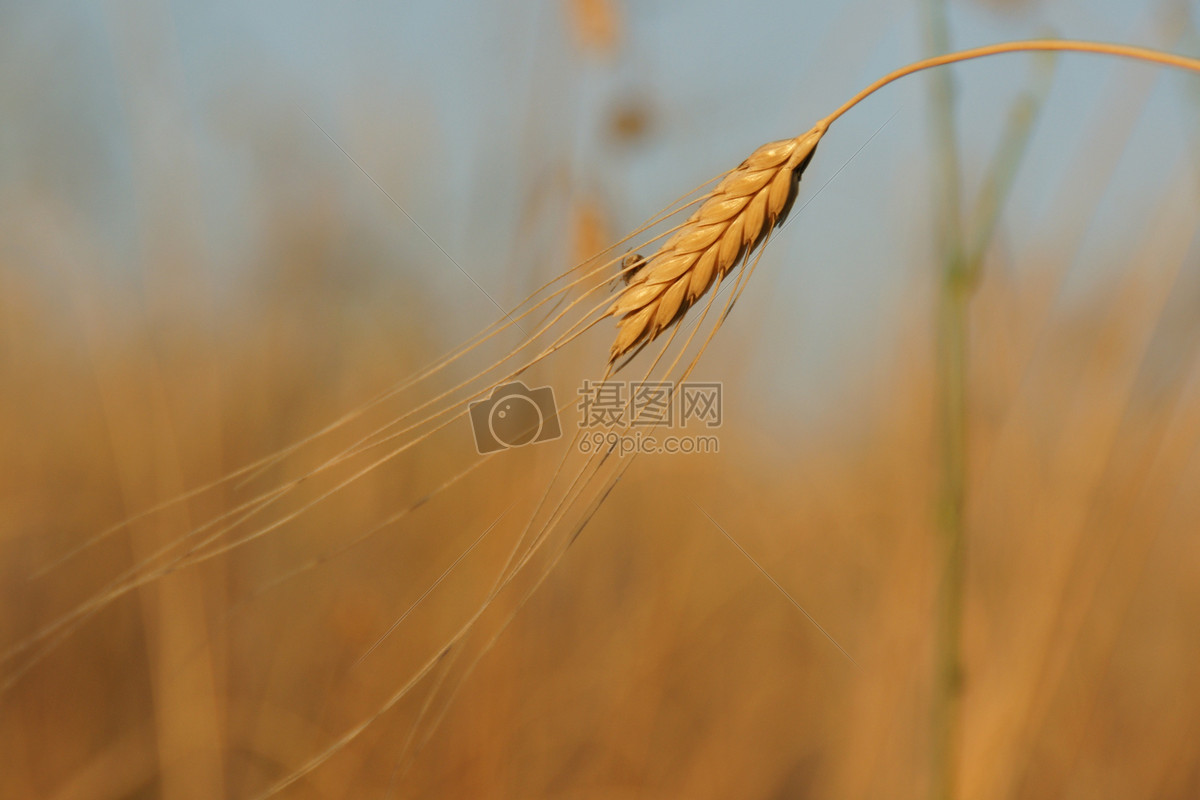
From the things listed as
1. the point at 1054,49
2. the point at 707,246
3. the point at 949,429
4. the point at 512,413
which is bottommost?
the point at 512,413

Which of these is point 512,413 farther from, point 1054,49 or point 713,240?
point 1054,49

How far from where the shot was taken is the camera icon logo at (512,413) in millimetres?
905

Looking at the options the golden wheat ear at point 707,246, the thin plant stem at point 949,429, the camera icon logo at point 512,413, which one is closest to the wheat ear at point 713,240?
the golden wheat ear at point 707,246

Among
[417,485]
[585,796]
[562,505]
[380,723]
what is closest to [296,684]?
[380,723]

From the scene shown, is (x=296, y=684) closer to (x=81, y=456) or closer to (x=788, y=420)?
(x=81, y=456)

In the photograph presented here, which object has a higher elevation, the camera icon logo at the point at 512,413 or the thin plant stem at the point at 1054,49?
the thin plant stem at the point at 1054,49

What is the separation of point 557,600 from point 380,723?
0.38 meters

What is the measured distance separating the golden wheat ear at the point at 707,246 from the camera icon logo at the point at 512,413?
14.5 inches

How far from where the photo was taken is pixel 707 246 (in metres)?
0.52

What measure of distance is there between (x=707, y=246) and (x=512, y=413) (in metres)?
0.54

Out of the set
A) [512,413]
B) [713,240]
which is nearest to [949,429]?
[713,240]

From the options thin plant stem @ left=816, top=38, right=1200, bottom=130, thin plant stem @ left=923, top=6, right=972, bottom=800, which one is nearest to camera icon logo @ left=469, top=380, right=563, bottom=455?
thin plant stem @ left=923, top=6, right=972, bottom=800

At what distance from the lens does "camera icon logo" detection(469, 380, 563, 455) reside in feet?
2.97

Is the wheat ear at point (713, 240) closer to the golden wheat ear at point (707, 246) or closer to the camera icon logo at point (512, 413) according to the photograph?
the golden wheat ear at point (707, 246)
